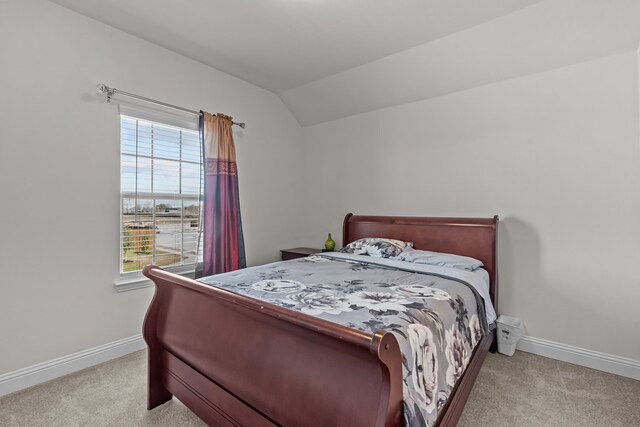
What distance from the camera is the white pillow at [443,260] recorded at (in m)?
2.59

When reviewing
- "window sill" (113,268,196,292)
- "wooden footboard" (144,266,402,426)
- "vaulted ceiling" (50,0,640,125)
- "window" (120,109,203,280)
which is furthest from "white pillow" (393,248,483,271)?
"window sill" (113,268,196,292)

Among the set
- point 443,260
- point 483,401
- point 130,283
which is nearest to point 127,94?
point 130,283

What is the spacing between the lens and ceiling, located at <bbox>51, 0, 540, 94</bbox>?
7.22 feet

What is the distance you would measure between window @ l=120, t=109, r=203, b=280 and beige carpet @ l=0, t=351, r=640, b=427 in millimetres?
864

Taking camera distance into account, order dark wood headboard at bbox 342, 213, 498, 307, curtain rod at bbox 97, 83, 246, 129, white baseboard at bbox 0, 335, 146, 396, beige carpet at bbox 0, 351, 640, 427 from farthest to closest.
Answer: dark wood headboard at bbox 342, 213, 498, 307, curtain rod at bbox 97, 83, 246, 129, white baseboard at bbox 0, 335, 146, 396, beige carpet at bbox 0, 351, 640, 427

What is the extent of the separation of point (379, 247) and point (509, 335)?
1.29 metres

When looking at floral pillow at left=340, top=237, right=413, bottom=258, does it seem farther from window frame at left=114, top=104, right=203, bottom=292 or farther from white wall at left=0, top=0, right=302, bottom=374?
white wall at left=0, top=0, right=302, bottom=374

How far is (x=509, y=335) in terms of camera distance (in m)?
2.61

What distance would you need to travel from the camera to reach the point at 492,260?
273cm

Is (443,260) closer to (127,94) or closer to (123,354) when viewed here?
(123,354)

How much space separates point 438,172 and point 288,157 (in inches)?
75.7

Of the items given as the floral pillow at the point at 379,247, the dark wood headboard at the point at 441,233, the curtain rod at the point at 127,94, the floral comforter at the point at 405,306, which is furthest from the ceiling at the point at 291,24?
the floral comforter at the point at 405,306

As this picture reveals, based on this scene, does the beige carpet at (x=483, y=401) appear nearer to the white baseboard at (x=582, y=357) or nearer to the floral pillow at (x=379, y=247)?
the white baseboard at (x=582, y=357)

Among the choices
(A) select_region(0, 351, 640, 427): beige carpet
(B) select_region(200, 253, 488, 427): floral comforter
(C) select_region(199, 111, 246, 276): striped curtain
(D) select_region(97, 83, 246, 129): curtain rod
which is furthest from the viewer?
(C) select_region(199, 111, 246, 276): striped curtain
